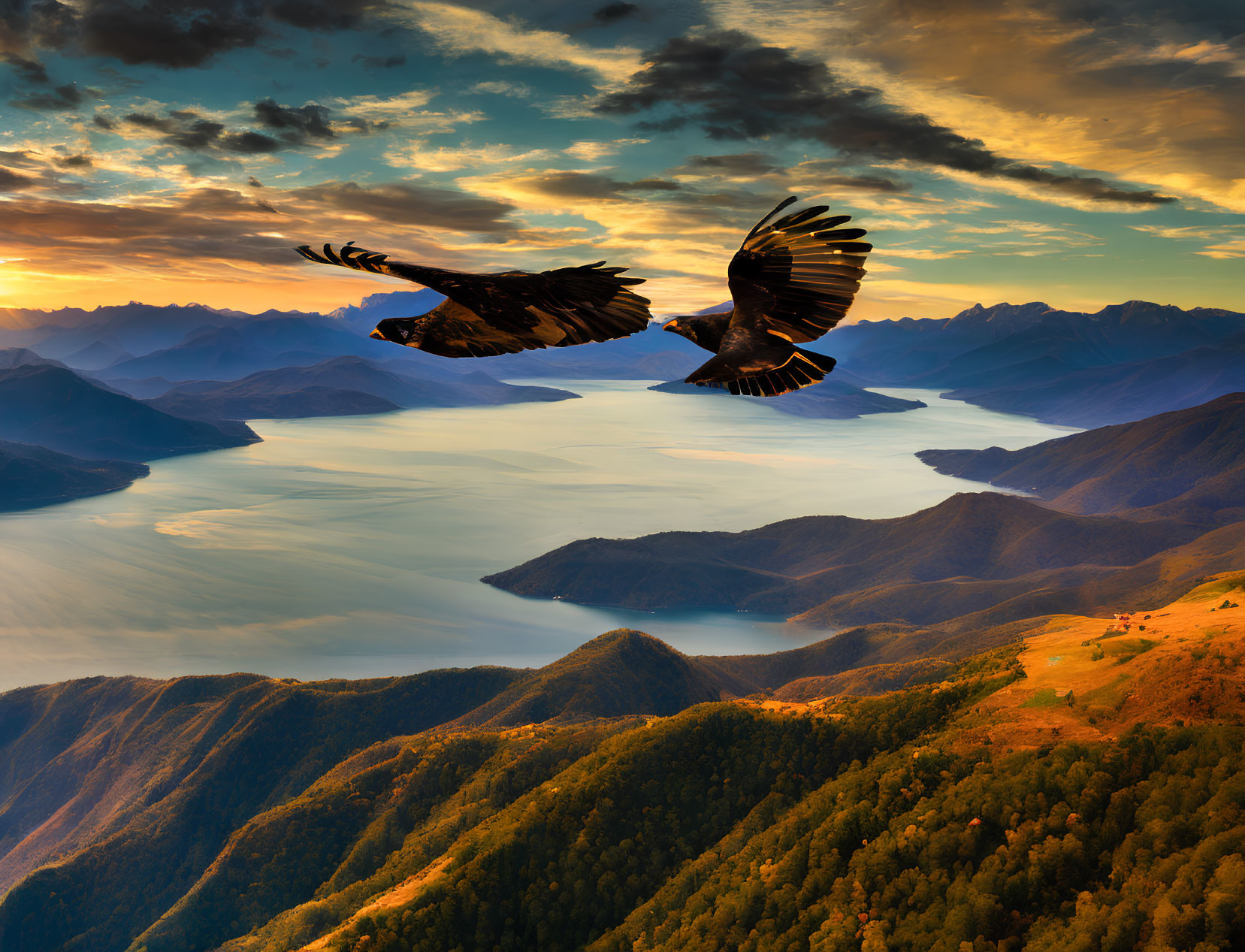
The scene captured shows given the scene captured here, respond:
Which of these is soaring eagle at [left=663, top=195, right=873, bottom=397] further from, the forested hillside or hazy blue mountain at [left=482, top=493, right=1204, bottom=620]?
hazy blue mountain at [left=482, top=493, right=1204, bottom=620]

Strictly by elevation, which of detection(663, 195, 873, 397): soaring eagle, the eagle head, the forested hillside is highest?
detection(663, 195, 873, 397): soaring eagle

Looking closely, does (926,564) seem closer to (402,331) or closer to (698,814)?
(698,814)

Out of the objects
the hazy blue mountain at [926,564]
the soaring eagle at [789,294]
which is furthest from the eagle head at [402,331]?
the hazy blue mountain at [926,564]

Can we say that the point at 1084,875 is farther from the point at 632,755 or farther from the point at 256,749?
the point at 256,749

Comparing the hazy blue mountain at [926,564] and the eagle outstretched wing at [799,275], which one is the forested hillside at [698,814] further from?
the hazy blue mountain at [926,564]

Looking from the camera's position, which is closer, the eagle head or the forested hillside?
the eagle head

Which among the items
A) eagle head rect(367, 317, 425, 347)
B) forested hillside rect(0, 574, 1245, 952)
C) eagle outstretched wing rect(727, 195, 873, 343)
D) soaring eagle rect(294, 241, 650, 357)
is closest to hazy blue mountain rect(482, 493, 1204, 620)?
forested hillside rect(0, 574, 1245, 952)

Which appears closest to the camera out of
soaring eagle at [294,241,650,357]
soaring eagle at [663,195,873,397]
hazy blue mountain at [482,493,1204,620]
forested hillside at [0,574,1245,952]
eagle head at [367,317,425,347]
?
soaring eagle at [294,241,650,357]

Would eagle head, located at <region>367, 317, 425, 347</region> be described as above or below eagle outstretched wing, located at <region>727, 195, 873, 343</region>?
below

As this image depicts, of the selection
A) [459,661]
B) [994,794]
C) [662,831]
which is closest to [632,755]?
[662,831]
